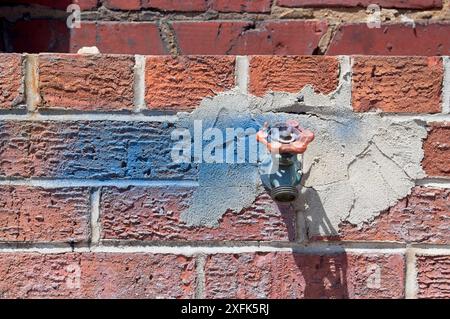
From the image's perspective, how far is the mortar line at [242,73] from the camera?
0.94 meters

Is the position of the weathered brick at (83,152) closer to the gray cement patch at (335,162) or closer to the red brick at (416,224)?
the gray cement patch at (335,162)

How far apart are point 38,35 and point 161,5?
17 centimetres

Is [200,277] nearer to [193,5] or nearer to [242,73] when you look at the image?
[242,73]

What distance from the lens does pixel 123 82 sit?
935mm

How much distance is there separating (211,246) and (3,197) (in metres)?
0.25

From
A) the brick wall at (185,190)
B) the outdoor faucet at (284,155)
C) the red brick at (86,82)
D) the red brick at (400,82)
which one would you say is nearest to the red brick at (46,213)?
the brick wall at (185,190)

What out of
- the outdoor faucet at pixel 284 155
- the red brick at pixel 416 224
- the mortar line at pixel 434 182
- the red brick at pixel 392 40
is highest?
the red brick at pixel 392 40

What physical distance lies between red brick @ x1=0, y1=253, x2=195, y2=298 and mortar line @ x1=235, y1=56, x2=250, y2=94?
0.68 ft

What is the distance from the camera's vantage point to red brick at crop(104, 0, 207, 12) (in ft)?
3.52

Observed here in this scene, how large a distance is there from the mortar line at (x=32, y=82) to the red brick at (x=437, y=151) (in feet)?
1.49

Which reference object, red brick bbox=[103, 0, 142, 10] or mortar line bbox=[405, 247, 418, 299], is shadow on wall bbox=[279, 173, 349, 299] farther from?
red brick bbox=[103, 0, 142, 10]

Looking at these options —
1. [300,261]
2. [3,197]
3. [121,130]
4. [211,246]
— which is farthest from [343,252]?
[3,197]

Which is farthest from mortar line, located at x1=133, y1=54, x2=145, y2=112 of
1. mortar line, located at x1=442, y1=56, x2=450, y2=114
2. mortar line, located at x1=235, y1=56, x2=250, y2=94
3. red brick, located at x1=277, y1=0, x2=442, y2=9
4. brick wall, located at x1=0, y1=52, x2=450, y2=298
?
mortar line, located at x1=442, y1=56, x2=450, y2=114

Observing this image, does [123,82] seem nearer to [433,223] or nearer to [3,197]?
[3,197]
